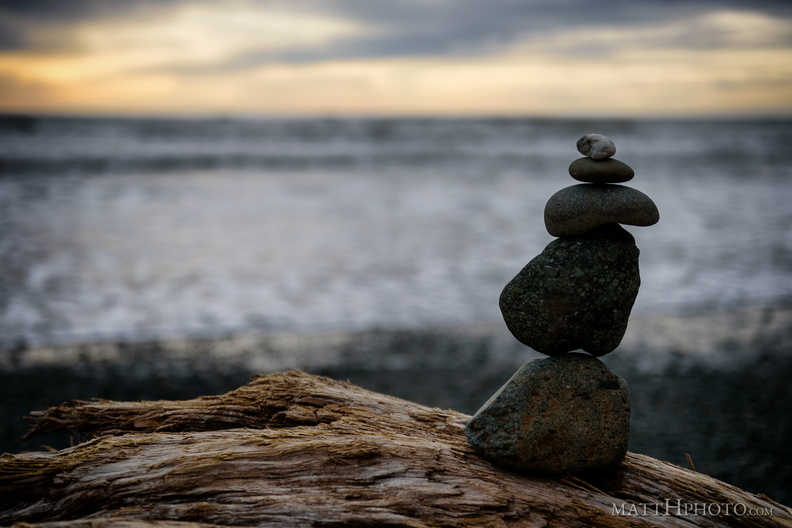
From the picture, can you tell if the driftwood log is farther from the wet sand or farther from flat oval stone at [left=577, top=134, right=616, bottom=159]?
the wet sand

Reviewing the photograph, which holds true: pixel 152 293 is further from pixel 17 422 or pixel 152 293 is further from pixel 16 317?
pixel 17 422

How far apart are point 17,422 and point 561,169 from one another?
32987 millimetres

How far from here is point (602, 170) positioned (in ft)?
12.6

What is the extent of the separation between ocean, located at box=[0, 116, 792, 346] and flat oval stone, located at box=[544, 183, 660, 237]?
22.6ft

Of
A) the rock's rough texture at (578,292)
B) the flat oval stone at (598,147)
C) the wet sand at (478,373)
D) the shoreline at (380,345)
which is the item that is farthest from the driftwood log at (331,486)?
the shoreline at (380,345)

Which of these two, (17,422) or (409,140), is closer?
(17,422)

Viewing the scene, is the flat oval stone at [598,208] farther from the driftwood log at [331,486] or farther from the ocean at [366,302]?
the ocean at [366,302]

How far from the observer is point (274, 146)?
50.2 m

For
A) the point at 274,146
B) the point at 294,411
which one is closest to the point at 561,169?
the point at 274,146

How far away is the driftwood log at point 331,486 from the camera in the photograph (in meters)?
3.11

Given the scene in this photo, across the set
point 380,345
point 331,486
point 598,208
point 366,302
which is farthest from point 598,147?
point 366,302

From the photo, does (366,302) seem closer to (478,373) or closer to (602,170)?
(478,373)

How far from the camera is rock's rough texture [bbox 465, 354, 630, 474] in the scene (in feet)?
12.1

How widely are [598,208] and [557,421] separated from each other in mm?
1255
